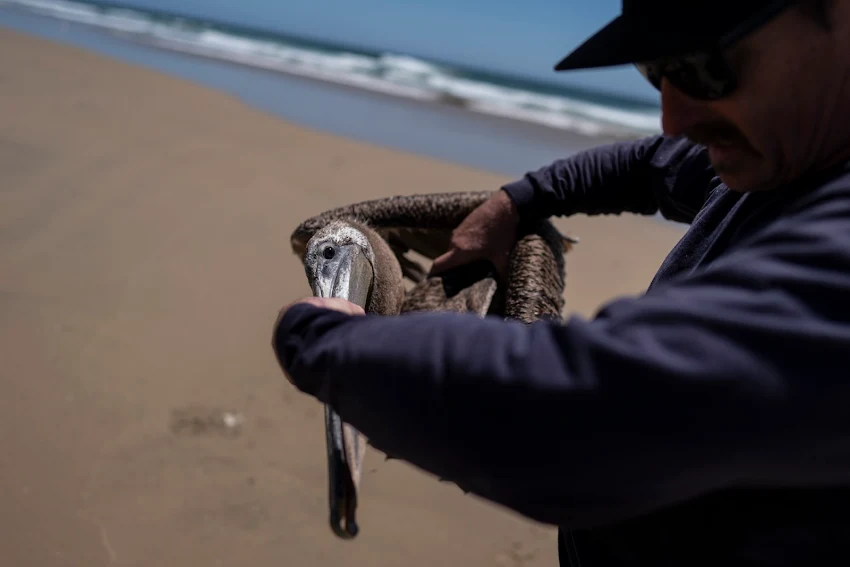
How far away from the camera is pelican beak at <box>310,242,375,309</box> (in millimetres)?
1633

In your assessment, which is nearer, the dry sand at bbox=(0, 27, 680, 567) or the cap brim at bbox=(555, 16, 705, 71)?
the cap brim at bbox=(555, 16, 705, 71)

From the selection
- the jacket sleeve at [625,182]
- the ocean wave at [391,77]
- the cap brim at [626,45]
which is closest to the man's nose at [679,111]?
the cap brim at [626,45]

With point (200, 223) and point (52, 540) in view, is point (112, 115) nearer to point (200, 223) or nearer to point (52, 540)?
point (200, 223)

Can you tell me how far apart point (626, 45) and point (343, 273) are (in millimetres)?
980

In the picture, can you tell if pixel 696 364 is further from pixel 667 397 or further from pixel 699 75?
pixel 699 75

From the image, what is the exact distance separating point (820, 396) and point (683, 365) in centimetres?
13

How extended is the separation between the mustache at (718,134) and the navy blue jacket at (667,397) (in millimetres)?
90

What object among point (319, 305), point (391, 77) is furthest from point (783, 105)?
point (391, 77)

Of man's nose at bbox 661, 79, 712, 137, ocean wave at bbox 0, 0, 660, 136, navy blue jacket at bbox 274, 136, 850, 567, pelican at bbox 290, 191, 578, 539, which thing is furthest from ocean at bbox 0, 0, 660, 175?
navy blue jacket at bbox 274, 136, 850, 567

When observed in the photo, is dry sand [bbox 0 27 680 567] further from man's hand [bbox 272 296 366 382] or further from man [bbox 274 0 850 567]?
man [bbox 274 0 850 567]

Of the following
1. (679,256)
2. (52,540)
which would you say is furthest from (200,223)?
(679,256)

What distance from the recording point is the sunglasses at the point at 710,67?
75 centimetres

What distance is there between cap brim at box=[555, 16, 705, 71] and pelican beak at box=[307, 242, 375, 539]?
2.27ft

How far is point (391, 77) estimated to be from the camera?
16250mm
